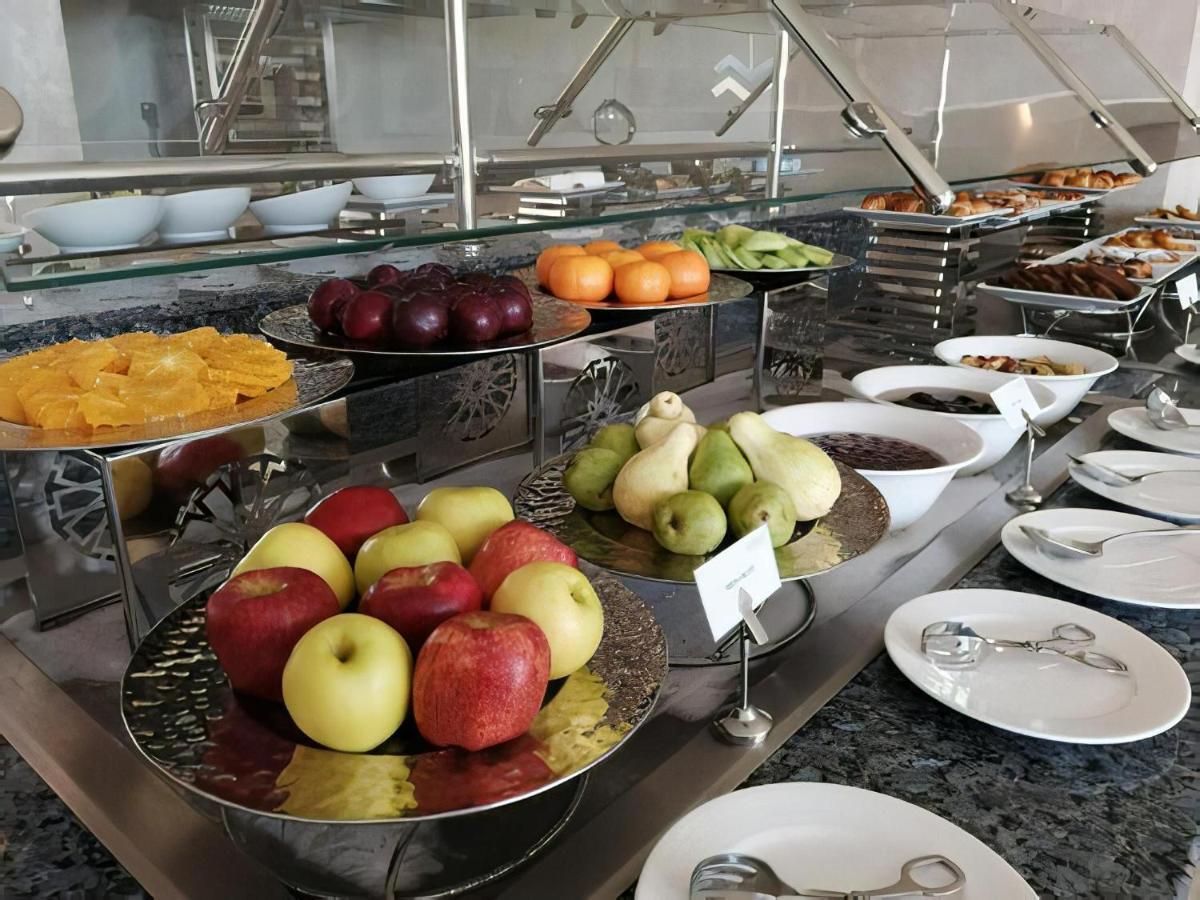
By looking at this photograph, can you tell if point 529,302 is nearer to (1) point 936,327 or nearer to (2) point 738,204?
(2) point 738,204

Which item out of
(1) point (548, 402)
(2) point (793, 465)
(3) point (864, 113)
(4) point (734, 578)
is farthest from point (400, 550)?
(3) point (864, 113)

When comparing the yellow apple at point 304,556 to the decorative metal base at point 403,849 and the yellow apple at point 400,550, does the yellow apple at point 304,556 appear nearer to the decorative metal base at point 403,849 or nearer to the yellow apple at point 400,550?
the yellow apple at point 400,550

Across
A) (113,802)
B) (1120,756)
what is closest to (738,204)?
(1120,756)

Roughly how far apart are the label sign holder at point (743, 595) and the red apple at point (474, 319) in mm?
343

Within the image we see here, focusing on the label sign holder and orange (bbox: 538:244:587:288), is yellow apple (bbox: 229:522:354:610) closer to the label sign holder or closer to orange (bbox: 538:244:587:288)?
the label sign holder

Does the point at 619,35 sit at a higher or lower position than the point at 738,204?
higher

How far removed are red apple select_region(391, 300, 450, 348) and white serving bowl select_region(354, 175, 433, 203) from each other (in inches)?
5.5

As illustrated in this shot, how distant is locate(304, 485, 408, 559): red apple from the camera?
0.54 meters

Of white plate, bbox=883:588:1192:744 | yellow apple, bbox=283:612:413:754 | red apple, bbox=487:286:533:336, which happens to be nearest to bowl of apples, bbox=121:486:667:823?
yellow apple, bbox=283:612:413:754

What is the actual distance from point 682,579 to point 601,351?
1.64ft

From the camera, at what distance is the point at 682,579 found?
56 centimetres

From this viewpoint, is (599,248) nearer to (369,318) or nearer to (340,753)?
(369,318)

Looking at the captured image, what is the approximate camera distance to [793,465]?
65 cm

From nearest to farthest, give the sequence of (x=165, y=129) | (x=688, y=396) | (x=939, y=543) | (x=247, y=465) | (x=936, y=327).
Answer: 1. (x=247, y=465)
2. (x=939, y=543)
3. (x=688, y=396)
4. (x=936, y=327)
5. (x=165, y=129)
